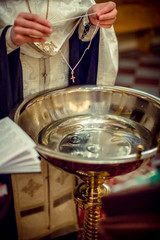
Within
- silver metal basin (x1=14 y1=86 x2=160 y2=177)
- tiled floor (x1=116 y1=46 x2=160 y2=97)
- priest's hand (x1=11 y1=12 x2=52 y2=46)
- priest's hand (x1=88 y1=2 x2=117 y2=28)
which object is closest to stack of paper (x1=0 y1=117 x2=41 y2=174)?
silver metal basin (x1=14 y1=86 x2=160 y2=177)

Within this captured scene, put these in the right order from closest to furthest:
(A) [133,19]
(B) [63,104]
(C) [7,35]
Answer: (C) [7,35] → (B) [63,104] → (A) [133,19]

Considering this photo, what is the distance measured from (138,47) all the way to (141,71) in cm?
107

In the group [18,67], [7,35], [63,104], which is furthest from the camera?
[63,104]

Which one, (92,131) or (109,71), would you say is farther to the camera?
(109,71)

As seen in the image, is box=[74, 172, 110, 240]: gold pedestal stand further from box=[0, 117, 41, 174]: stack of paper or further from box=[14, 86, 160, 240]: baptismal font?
box=[0, 117, 41, 174]: stack of paper

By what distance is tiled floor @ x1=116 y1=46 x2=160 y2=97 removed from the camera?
11.8ft

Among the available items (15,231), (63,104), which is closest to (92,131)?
(63,104)

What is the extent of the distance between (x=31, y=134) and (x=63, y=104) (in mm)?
256

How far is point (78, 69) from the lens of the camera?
1.34 m

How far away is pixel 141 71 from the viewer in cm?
413

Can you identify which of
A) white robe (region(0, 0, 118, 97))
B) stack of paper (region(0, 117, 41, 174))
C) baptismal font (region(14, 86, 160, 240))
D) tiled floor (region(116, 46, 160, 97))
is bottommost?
tiled floor (region(116, 46, 160, 97))

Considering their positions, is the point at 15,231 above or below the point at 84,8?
below

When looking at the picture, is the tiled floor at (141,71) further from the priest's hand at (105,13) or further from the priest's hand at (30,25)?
the priest's hand at (30,25)

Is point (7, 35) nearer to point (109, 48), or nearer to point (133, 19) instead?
point (109, 48)
